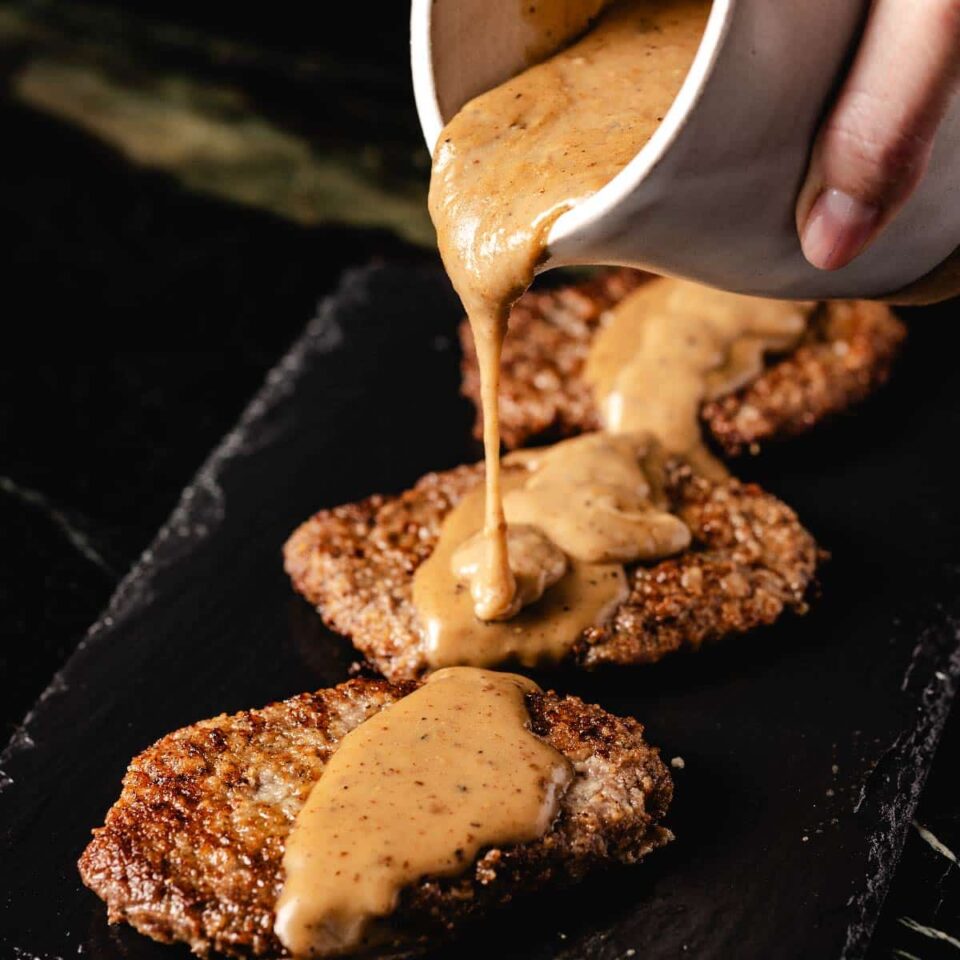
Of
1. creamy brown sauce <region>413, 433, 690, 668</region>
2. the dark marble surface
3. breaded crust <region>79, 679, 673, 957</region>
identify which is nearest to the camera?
breaded crust <region>79, 679, 673, 957</region>

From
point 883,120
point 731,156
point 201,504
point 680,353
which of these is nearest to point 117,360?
point 201,504

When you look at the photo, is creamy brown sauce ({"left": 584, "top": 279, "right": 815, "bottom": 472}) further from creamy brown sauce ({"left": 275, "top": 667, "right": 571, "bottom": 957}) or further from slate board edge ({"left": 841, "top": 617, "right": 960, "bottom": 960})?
creamy brown sauce ({"left": 275, "top": 667, "right": 571, "bottom": 957})

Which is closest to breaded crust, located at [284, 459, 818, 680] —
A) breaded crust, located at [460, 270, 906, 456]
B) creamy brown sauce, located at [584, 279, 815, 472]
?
creamy brown sauce, located at [584, 279, 815, 472]

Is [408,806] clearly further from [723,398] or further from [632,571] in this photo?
[723,398]

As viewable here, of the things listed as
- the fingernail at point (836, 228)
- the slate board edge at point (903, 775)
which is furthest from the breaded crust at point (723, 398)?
the fingernail at point (836, 228)

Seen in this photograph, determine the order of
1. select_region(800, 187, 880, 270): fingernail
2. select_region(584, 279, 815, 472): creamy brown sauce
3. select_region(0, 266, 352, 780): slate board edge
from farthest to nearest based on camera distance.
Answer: select_region(584, 279, 815, 472): creamy brown sauce < select_region(0, 266, 352, 780): slate board edge < select_region(800, 187, 880, 270): fingernail

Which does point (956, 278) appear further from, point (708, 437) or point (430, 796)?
point (430, 796)

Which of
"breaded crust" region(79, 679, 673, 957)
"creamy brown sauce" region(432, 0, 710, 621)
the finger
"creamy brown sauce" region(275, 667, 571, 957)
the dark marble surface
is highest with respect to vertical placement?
the finger
